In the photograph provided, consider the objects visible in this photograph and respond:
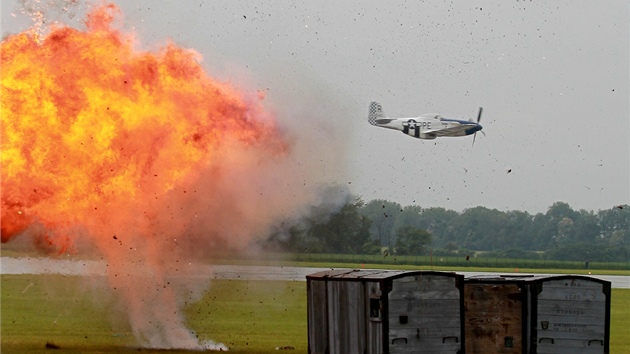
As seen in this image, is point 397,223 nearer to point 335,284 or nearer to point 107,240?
point 107,240

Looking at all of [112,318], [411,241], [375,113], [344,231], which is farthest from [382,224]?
[112,318]

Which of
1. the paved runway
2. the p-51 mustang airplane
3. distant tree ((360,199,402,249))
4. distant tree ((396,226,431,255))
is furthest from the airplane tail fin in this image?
the paved runway

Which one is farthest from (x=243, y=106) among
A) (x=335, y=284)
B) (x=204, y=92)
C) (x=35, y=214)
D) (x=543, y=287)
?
(x=543, y=287)

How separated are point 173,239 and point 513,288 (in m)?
11.5

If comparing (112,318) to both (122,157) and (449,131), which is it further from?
(449,131)

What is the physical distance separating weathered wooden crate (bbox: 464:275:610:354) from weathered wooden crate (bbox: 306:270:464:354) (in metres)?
1.17

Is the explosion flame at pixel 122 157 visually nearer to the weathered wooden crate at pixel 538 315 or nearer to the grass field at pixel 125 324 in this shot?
the grass field at pixel 125 324

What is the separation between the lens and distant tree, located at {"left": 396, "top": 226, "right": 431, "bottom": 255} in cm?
6475

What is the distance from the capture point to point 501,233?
75125 millimetres

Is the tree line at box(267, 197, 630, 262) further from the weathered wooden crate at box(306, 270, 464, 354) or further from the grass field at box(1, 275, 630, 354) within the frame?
the weathered wooden crate at box(306, 270, 464, 354)

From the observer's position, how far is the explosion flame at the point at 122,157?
30.9 metres

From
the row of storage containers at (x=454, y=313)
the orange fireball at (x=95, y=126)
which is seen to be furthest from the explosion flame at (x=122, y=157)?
the row of storage containers at (x=454, y=313)

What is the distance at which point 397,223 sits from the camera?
6962 centimetres

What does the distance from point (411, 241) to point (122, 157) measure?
120 ft
